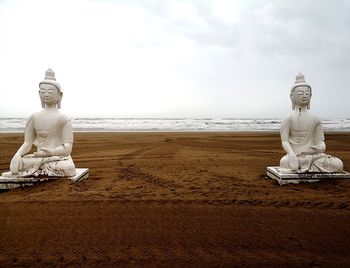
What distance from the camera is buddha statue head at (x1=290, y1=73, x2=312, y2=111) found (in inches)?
239

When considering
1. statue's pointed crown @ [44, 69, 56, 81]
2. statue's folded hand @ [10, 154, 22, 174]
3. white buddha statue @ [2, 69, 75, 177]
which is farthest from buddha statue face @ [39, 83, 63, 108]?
statue's folded hand @ [10, 154, 22, 174]

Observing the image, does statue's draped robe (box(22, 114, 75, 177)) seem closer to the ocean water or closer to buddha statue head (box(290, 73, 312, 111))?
buddha statue head (box(290, 73, 312, 111))

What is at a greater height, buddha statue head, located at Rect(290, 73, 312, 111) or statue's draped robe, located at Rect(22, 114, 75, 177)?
buddha statue head, located at Rect(290, 73, 312, 111)

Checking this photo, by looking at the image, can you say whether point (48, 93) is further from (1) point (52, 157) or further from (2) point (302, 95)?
(2) point (302, 95)

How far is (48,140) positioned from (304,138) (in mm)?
5405

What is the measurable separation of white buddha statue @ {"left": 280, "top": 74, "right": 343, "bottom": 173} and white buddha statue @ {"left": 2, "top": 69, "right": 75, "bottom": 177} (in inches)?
180

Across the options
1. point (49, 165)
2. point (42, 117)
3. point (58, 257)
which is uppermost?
point (42, 117)

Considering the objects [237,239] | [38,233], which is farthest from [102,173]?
[237,239]

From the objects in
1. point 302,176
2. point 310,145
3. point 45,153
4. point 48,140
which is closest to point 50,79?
point 48,140

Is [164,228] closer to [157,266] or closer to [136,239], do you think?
[136,239]

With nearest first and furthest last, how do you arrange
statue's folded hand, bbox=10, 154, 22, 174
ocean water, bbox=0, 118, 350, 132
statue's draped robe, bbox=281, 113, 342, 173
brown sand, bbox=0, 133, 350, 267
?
brown sand, bbox=0, 133, 350, 267 → statue's folded hand, bbox=10, 154, 22, 174 → statue's draped robe, bbox=281, 113, 342, 173 → ocean water, bbox=0, 118, 350, 132

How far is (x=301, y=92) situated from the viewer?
19.9 ft

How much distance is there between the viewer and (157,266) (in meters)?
3.11

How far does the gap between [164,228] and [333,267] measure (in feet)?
6.62
